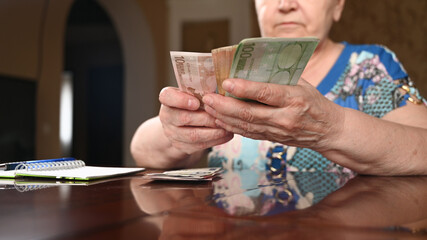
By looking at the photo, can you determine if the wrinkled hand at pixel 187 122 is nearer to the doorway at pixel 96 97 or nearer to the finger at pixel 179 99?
the finger at pixel 179 99

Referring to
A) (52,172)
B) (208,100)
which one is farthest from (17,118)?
(208,100)

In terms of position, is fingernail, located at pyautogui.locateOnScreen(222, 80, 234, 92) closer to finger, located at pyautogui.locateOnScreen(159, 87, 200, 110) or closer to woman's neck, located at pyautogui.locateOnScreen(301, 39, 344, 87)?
finger, located at pyautogui.locateOnScreen(159, 87, 200, 110)

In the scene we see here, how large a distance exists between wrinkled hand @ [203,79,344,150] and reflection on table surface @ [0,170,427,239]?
0.36ft

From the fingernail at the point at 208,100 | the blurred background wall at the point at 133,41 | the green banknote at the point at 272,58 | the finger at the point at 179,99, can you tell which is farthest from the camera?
the blurred background wall at the point at 133,41

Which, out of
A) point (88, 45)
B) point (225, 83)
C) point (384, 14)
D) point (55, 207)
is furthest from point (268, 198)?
point (88, 45)

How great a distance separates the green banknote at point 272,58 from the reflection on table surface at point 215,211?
22 cm

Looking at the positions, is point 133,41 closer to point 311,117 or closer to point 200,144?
point 200,144

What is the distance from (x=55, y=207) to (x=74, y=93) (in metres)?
9.02

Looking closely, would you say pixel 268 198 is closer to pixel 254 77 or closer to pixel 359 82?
pixel 254 77

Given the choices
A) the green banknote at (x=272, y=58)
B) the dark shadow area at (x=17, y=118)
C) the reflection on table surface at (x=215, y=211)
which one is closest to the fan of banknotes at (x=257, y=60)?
the green banknote at (x=272, y=58)

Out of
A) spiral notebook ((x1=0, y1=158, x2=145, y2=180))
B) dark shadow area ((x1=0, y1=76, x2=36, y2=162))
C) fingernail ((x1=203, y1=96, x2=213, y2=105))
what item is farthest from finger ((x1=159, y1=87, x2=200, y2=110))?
dark shadow area ((x1=0, y1=76, x2=36, y2=162))

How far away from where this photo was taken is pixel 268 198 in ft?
2.37

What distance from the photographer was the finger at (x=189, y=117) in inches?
39.1

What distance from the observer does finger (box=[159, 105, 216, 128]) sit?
99 centimetres
